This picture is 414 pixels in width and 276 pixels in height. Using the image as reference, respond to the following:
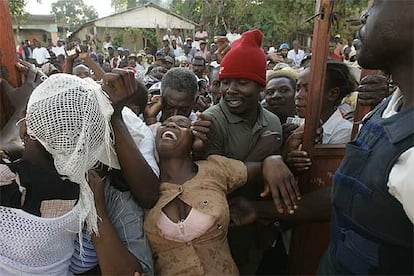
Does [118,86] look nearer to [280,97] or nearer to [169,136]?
[169,136]

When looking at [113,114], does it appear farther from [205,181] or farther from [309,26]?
[309,26]

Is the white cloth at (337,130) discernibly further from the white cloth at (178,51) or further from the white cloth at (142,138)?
the white cloth at (178,51)

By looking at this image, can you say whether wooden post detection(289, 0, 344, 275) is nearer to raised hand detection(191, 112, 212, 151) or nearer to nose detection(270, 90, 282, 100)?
raised hand detection(191, 112, 212, 151)

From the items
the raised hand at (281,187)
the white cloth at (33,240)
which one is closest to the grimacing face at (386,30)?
the raised hand at (281,187)

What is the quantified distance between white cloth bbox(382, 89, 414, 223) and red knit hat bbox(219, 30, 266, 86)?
1122mm

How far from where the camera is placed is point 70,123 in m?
1.21

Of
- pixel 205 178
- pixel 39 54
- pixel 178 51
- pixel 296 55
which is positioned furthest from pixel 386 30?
pixel 39 54

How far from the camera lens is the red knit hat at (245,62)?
1.98m

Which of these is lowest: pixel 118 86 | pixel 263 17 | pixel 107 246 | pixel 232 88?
pixel 107 246

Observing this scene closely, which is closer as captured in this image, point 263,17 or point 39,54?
point 39,54

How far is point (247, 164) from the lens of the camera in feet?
5.69

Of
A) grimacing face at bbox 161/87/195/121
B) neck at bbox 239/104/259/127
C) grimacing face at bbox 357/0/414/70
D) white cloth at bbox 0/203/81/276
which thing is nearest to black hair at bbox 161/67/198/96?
grimacing face at bbox 161/87/195/121

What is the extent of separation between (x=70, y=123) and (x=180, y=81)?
46.4 inches

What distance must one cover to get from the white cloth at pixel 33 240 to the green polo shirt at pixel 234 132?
731 millimetres
